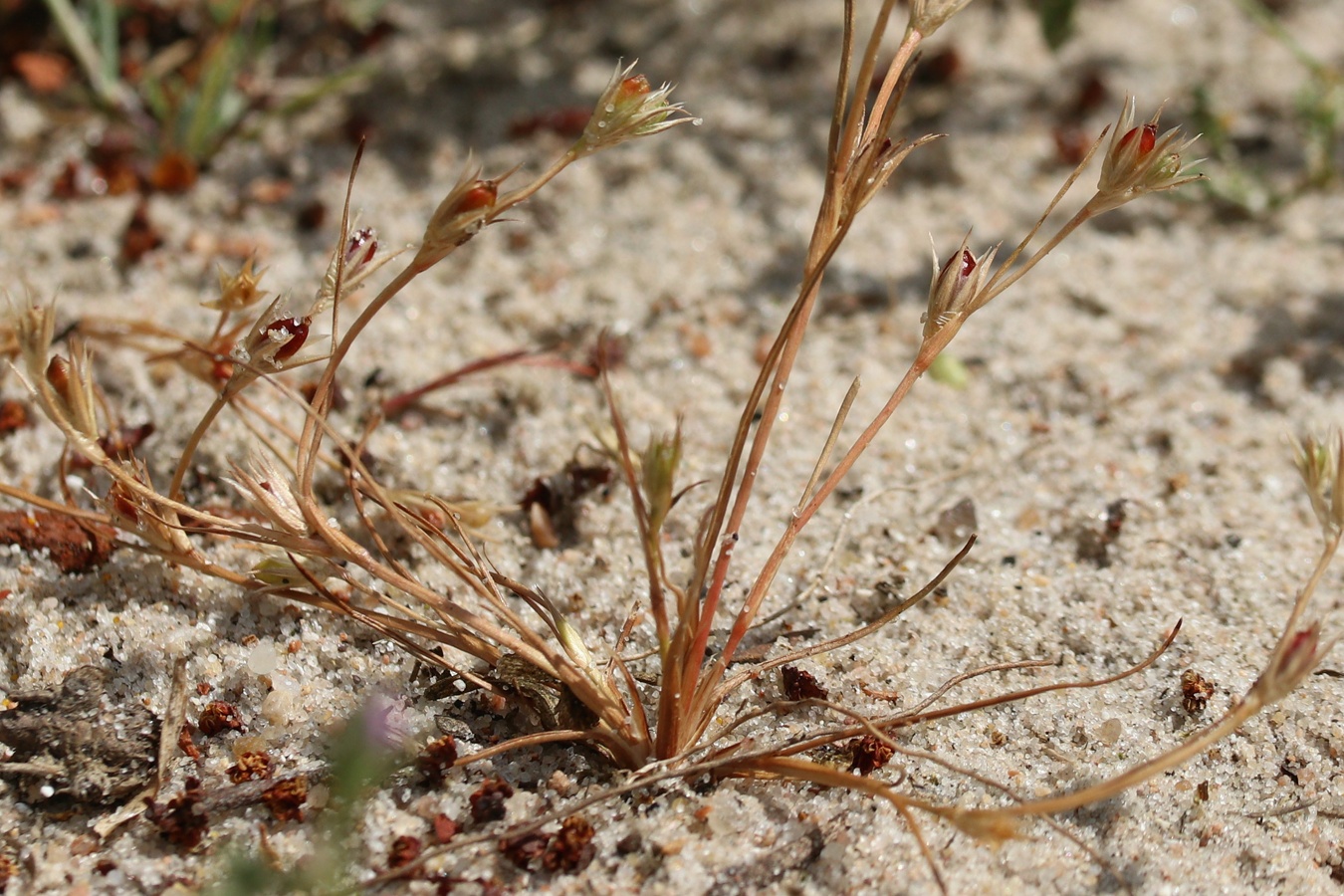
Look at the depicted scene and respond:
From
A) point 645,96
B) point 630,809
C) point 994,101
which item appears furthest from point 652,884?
point 994,101

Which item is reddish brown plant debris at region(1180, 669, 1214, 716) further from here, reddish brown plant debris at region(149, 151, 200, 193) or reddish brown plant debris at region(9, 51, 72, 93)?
reddish brown plant debris at region(9, 51, 72, 93)

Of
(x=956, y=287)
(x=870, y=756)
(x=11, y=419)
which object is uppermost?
(x=11, y=419)

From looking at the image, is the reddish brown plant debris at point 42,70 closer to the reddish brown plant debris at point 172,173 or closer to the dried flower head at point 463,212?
the reddish brown plant debris at point 172,173

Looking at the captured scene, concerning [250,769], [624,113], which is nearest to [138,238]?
[250,769]

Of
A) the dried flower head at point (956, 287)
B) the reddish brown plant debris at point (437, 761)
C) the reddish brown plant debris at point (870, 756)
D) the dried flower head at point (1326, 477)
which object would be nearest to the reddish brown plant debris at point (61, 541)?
the reddish brown plant debris at point (437, 761)

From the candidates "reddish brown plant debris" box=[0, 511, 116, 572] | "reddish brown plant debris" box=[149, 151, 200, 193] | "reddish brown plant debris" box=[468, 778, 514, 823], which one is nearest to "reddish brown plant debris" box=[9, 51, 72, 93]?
"reddish brown plant debris" box=[149, 151, 200, 193]

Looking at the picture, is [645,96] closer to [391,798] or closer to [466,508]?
[466,508]

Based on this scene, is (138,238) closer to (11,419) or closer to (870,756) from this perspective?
(11,419)
